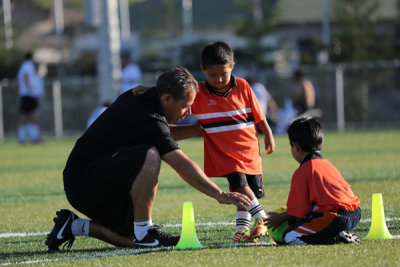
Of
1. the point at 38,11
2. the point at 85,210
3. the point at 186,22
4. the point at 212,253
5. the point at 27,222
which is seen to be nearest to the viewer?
the point at 212,253

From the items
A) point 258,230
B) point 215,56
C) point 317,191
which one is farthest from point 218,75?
point 317,191

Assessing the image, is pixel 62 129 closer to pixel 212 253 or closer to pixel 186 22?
pixel 186 22

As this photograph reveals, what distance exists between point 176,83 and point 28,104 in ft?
53.5

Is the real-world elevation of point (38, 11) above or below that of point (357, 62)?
above

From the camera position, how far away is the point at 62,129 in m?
25.8

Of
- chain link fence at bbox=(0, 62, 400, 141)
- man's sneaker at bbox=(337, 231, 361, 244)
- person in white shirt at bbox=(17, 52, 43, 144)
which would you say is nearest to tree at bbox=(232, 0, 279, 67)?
chain link fence at bbox=(0, 62, 400, 141)

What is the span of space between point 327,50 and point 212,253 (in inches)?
1046

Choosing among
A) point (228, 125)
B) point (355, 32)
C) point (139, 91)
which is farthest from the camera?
point (355, 32)

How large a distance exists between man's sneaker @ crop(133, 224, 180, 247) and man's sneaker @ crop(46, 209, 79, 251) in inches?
21.2

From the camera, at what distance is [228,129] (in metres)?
6.39

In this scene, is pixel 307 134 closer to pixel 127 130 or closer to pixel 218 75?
pixel 218 75

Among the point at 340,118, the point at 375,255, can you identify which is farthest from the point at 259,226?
the point at 340,118

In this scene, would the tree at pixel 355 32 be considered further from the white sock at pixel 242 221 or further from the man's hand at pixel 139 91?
the man's hand at pixel 139 91

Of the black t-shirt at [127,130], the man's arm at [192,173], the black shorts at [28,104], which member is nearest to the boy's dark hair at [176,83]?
the black t-shirt at [127,130]
